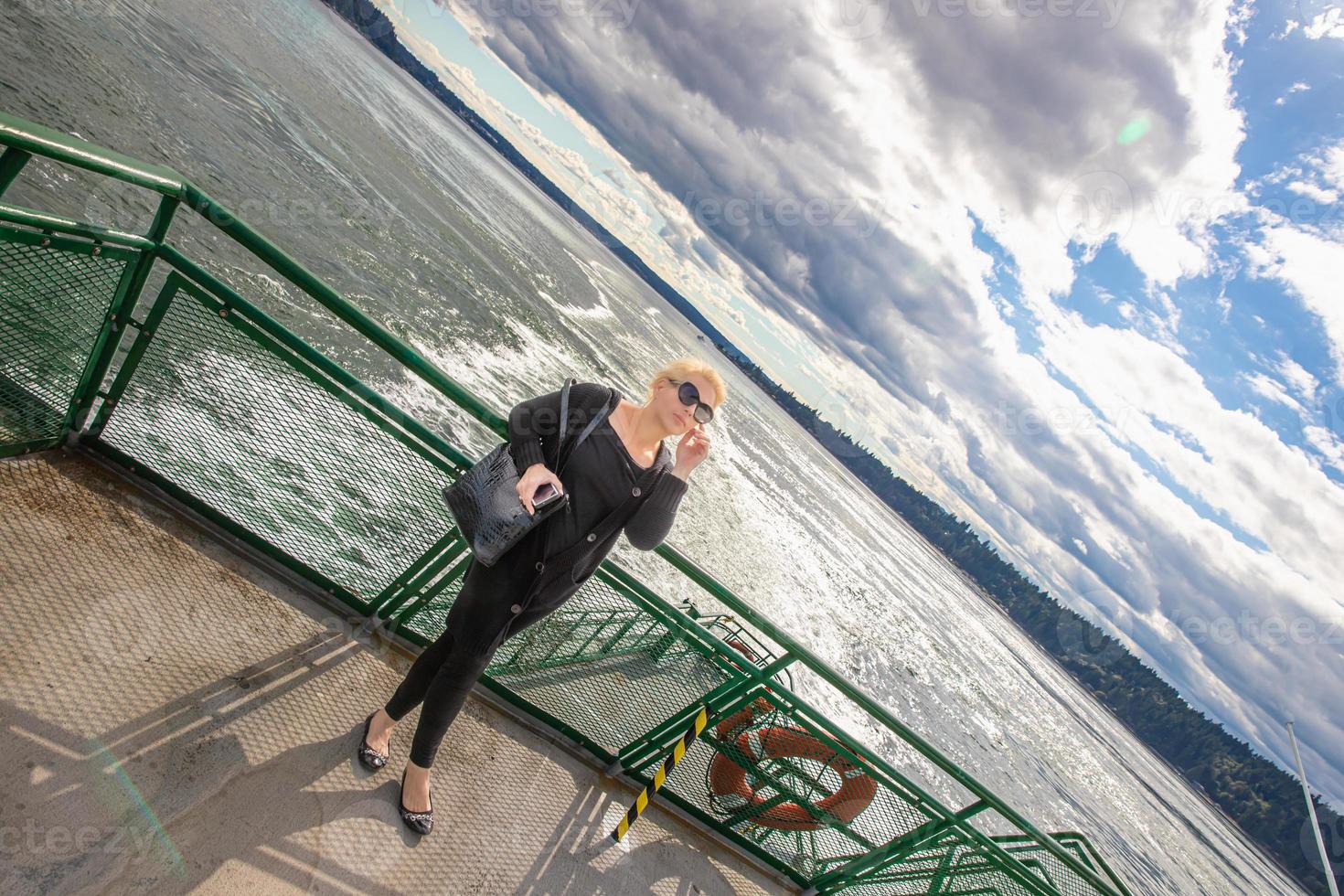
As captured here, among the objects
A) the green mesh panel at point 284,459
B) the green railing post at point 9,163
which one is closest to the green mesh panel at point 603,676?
the green mesh panel at point 284,459

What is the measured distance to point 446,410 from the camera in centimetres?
1755

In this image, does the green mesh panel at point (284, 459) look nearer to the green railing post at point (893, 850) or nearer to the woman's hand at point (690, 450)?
the woman's hand at point (690, 450)

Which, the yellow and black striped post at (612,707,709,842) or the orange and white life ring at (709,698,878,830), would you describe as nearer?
the yellow and black striped post at (612,707,709,842)

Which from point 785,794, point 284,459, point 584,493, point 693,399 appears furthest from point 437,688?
point 785,794

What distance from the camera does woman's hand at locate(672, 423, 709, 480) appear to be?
2.61 metres

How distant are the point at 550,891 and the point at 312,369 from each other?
2650 millimetres

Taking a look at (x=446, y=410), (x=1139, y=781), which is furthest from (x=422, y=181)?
(x=1139, y=781)

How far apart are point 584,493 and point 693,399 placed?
524 millimetres

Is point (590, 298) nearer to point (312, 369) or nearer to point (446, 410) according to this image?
point (446, 410)

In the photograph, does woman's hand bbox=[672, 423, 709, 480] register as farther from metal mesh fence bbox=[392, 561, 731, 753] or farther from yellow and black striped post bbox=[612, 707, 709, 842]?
yellow and black striped post bbox=[612, 707, 709, 842]

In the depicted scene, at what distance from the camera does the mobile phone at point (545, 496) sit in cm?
231

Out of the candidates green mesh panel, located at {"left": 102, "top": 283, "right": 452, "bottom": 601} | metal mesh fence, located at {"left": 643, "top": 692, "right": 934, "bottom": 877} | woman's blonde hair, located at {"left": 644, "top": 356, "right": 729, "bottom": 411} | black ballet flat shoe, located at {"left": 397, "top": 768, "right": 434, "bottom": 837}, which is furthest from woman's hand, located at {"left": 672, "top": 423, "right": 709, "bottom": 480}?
metal mesh fence, located at {"left": 643, "top": 692, "right": 934, "bottom": 877}

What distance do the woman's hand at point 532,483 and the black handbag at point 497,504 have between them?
34 millimetres

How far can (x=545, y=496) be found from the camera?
232 cm
